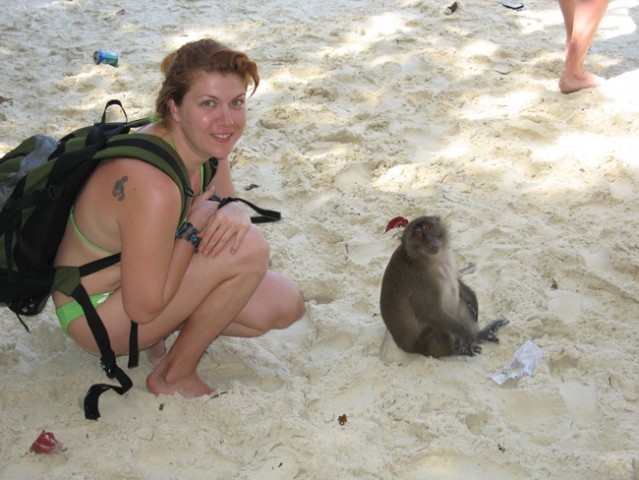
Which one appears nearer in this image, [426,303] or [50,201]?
[50,201]

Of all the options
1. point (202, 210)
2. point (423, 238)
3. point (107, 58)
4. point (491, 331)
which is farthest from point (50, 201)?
point (107, 58)

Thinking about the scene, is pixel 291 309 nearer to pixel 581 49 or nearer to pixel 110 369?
pixel 110 369

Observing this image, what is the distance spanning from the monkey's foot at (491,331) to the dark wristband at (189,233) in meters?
1.34

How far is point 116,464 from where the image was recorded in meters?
2.56

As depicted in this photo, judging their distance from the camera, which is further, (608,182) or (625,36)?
(625,36)

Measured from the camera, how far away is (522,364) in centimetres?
303

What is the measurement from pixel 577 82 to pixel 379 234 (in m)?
2.04

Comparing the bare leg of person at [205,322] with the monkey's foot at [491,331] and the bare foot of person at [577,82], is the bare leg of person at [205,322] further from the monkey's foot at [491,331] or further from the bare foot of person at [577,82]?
the bare foot of person at [577,82]

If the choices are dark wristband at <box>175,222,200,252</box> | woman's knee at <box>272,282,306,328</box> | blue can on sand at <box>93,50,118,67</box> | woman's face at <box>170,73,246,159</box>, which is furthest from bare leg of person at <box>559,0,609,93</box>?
blue can on sand at <box>93,50,118,67</box>

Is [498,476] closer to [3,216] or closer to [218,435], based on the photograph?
[218,435]

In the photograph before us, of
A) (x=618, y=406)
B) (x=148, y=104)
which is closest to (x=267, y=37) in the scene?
(x=148, y=104)

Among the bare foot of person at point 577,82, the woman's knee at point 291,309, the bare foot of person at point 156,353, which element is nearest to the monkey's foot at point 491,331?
the woman's knee at point 291,309

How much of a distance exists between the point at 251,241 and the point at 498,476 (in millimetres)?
1285

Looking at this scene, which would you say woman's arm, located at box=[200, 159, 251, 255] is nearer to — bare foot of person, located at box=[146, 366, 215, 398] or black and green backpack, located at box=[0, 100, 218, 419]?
black and green backpack, located at box=[0, 100, 218, 419]
